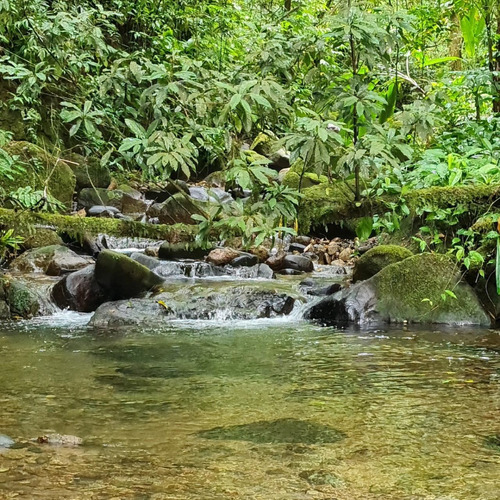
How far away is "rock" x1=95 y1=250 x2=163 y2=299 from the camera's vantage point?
796cm

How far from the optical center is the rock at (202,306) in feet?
23.6

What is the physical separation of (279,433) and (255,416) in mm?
350

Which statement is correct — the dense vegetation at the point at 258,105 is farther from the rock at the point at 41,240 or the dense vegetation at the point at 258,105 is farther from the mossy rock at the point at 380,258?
the rock at the point at 41,240

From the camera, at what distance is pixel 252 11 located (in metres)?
12.5

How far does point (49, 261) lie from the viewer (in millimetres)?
A: 9820

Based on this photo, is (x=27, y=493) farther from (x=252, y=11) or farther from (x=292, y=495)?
(x=252, y=11)

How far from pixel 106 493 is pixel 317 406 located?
1.58m

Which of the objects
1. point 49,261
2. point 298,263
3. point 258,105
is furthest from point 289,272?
point 258,105

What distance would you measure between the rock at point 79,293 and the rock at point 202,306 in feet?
2.12

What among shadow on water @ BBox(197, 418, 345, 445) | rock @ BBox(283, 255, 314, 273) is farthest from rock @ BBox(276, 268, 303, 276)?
shadow on water @ BBox(197, 418, 345, 445)

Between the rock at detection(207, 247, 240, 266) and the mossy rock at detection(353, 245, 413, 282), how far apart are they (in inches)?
110

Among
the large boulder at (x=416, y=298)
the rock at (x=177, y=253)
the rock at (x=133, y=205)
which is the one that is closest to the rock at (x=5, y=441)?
the large boulder at (x=416, y=298)

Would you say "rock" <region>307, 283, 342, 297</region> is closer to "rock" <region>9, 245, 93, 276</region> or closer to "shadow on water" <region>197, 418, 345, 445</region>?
"rock" <region>9, 245, 93, 276</region>

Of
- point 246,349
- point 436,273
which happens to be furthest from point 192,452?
point 436,273
